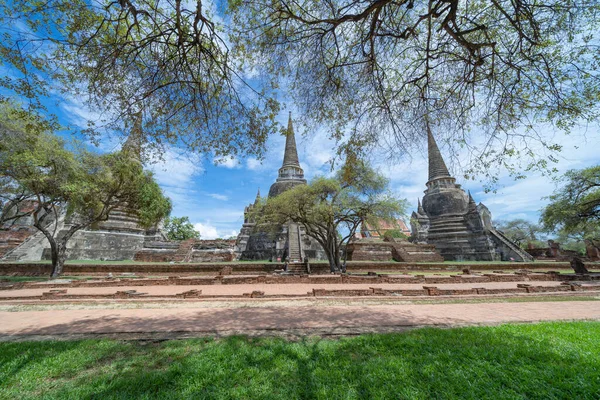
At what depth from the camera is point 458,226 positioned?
2527cm

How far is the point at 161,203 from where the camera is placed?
14023 millimetres

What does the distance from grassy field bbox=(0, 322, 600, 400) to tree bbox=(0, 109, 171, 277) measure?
8596 millimetres

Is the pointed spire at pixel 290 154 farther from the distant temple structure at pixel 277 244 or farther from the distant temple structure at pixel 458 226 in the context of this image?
the distant temple structure at pixel 458 226

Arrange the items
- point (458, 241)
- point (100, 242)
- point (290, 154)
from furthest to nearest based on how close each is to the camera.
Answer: point (290, 154), point (458, 241), point (100, 242)

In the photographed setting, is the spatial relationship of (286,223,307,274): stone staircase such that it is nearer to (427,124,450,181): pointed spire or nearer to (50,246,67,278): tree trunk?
(50,246,67,278): tree trunk

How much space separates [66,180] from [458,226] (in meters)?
29.4

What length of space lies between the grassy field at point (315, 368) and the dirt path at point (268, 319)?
0.62m

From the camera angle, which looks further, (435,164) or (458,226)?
(435,164)

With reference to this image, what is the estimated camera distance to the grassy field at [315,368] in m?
2.41

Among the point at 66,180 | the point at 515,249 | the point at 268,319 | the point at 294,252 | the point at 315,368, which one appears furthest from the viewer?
the point at 515,249

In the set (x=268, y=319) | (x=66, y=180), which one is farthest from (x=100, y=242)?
(x=268, y=319)

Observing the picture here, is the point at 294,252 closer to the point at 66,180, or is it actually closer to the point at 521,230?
the point at 66,180

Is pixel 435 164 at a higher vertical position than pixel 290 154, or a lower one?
lower

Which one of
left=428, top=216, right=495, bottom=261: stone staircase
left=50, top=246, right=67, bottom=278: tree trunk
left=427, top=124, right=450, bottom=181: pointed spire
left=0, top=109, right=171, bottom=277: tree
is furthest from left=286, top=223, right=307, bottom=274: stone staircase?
left=427, top=124, right=450, bottom=181: pointed spire
